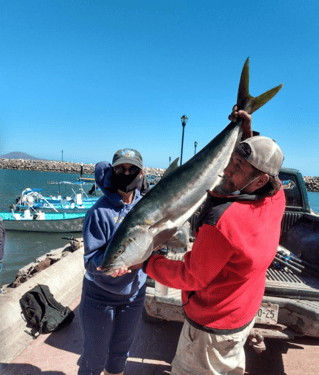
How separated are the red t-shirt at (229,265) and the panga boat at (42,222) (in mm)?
16424

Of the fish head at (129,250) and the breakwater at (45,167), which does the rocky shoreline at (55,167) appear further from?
the fish head at (129,250)

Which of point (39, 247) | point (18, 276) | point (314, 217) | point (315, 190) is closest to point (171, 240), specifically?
point (314, 217)

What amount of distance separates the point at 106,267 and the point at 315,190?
4702 inches

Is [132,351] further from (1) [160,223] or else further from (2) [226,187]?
(2) [226,187]

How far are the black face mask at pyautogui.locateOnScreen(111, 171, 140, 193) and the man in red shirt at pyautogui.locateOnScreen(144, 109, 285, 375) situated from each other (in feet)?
2.18

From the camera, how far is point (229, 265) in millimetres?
1523

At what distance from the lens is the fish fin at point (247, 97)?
215 cm

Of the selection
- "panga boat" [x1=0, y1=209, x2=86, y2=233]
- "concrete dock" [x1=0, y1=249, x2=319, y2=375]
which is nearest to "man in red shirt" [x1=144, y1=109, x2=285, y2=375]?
"concrete dock" [x1=0, y1=249, x2=319, y2=375]

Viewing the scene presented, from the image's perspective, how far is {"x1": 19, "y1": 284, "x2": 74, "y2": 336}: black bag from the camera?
3326 mm

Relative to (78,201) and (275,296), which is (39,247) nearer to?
(78,201)

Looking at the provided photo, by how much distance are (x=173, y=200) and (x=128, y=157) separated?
0.55 meters

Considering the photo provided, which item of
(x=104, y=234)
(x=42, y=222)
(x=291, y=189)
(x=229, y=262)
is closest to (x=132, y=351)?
(x=104, y=234)

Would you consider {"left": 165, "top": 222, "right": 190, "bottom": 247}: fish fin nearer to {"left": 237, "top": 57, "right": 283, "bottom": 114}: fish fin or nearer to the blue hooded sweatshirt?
the blue hooded sweatshirt

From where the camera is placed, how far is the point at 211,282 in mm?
1637
